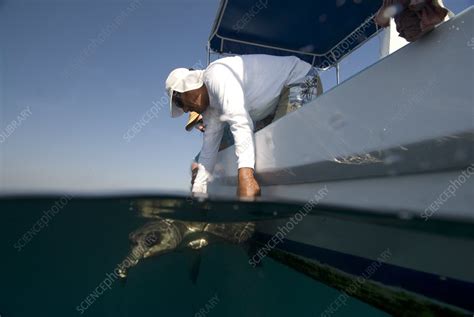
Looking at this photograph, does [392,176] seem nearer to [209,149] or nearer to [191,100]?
[191,100]

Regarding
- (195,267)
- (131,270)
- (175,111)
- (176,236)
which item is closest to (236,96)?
(175,111)

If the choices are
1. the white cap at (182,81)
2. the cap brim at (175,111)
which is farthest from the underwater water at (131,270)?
the white cap at (182,81)

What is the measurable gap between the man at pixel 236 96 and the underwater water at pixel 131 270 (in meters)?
1.31

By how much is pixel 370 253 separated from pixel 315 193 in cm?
60

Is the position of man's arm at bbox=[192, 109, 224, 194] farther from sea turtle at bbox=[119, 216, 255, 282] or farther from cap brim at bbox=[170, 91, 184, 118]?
sea turtle at bbox=[119, 216, 255, 282]

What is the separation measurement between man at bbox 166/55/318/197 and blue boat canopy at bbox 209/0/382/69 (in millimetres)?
1666

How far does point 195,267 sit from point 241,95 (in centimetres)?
413

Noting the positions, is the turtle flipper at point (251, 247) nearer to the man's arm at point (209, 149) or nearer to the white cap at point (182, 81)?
the man's arm at point (209, 149)

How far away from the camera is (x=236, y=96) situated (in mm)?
2529

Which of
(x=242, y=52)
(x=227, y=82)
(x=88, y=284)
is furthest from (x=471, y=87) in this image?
(x=88, y=284)

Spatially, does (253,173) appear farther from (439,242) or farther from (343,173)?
(439,242)

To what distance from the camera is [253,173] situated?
8.12 ft

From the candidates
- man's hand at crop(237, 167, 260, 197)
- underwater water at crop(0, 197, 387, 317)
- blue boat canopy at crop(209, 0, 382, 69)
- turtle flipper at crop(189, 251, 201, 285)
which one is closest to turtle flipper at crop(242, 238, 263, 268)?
underwater water at crop(0, 197, 387, 317)

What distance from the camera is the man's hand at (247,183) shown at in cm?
239
